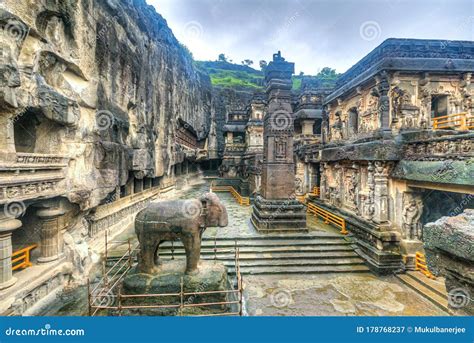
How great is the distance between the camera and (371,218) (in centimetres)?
887

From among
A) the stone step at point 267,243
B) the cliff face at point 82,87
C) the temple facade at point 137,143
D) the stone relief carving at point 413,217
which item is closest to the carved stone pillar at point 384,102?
the temple facade at point 137,143

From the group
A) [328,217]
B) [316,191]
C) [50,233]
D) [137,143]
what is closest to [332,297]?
[328,217]

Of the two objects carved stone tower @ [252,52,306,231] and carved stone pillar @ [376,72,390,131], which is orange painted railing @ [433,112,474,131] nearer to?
carved stone pillar @ [376,72,390,131]

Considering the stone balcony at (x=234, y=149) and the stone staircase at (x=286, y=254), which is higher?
the stone balcony at (x=234, y=149)

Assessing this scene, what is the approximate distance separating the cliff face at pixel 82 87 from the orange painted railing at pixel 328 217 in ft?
34.4

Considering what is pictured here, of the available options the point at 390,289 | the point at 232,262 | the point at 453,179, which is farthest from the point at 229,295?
the point at 453,179

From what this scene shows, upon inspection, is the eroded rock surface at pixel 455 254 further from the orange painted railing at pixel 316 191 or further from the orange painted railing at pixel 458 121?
the orange painted railing at pixel 316 191

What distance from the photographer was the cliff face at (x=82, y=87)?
5.15 meters

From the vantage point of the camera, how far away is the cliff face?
515cm

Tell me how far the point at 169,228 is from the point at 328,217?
9371mm

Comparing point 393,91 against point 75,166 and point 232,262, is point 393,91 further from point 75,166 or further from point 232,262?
point 75,166

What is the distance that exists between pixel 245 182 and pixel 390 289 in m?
15.2

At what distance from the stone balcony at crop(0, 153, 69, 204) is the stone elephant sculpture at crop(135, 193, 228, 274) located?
2791 millimetres

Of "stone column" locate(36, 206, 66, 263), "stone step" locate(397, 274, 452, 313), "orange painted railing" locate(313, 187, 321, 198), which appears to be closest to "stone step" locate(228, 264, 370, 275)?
"stone step" locate(397, 274, 452, 313)
